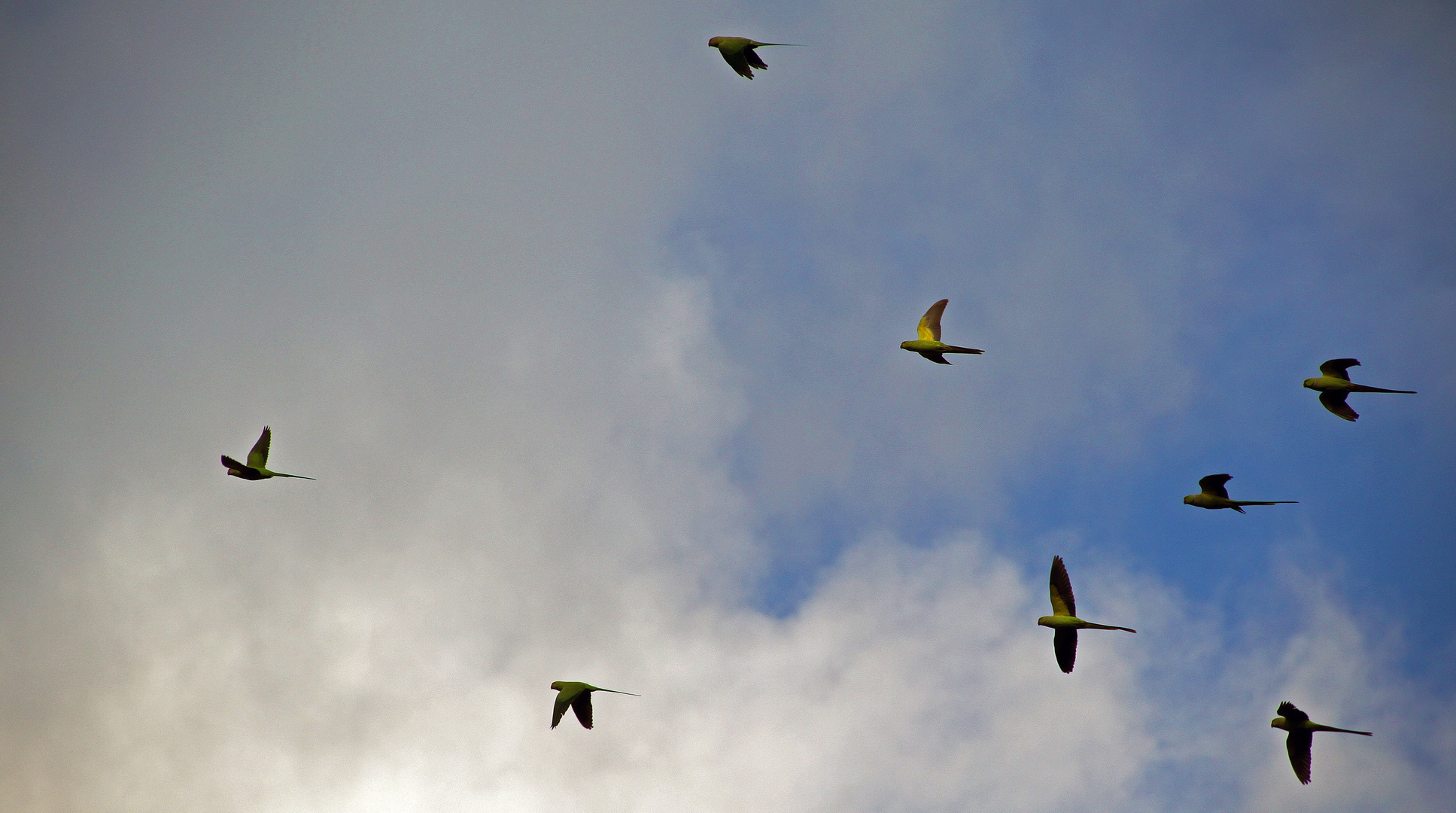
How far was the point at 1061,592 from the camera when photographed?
34.6 m

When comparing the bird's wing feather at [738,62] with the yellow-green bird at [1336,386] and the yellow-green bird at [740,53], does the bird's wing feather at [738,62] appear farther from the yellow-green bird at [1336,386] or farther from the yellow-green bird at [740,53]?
the yellow-green bird at [1336,386]

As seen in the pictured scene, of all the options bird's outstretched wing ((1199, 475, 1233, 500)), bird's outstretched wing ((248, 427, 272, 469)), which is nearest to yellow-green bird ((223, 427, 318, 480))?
bird's outstretched wing ((248, 427, 272, 469))

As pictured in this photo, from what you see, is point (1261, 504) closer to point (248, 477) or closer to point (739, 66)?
point (739, 66)

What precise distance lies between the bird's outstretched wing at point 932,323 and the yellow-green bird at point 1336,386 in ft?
43.1

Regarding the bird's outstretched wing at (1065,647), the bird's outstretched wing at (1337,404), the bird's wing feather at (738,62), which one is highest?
the bird's wing feather at (738,62)

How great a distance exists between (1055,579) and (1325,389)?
39.5ft

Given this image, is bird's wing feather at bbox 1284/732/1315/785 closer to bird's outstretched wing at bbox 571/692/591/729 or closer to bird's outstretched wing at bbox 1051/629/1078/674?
bird's outstretched wing at bbox 1051/629/1078/674

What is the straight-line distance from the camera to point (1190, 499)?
35.2m

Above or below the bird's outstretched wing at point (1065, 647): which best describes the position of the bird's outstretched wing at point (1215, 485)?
above

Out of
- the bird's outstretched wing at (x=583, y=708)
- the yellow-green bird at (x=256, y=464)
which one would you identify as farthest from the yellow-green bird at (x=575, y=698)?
the yellow-green bird at (x=256, y=464)

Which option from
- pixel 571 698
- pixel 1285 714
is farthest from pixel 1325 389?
pixel 571 698

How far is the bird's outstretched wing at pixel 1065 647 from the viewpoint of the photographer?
34719mm

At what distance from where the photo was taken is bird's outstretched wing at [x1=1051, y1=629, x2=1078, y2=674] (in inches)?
1367

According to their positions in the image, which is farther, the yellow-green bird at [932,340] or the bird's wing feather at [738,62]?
the yellow-green bird at [932,340]
